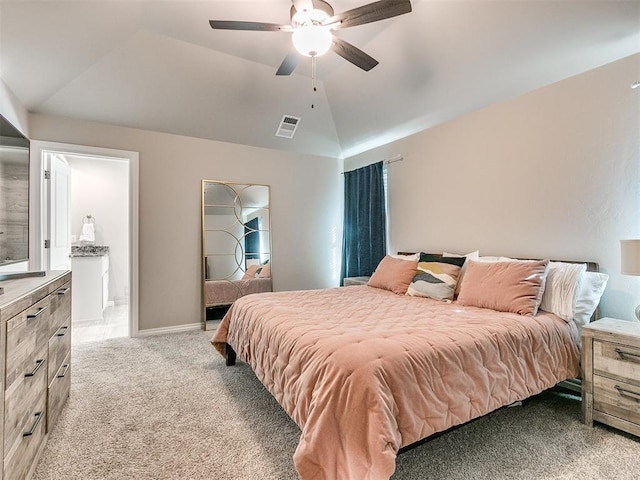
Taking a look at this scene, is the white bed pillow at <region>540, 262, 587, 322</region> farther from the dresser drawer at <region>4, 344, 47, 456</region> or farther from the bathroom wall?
the bathroom wall

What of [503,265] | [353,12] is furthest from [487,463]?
[353,12]

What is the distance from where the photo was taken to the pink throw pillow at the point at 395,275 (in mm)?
3135

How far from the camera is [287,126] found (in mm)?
4293

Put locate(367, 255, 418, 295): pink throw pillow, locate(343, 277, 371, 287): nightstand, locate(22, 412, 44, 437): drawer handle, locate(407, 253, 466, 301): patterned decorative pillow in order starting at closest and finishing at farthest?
locate(22, 412, 44, 437): drawer handle < locate(407, 253, 466, 301): patterned decorative pillow < locate(367, 255, 418, 295): pink throw pillow < locate(343, 277, 371, 287): nightstand

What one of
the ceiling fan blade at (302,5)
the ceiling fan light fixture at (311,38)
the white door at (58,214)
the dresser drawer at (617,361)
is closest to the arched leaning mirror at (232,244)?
the white door at (58,214)

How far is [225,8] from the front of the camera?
2549mm

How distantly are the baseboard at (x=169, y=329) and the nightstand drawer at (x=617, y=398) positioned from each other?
3.85 m

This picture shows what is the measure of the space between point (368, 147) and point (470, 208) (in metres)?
1.93

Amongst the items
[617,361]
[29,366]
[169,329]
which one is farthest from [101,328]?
[617,361]

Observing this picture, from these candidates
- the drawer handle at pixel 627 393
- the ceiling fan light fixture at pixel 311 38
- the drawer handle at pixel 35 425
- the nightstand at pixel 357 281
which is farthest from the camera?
the nightstand at pixel 357 281

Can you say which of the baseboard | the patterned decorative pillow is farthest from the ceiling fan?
the baseboard

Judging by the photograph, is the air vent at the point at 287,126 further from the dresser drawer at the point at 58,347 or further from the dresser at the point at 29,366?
the dresser drawer at the point at 58,347

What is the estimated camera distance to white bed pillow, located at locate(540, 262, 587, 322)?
7.09ft

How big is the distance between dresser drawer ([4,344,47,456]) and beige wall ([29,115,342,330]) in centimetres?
219
